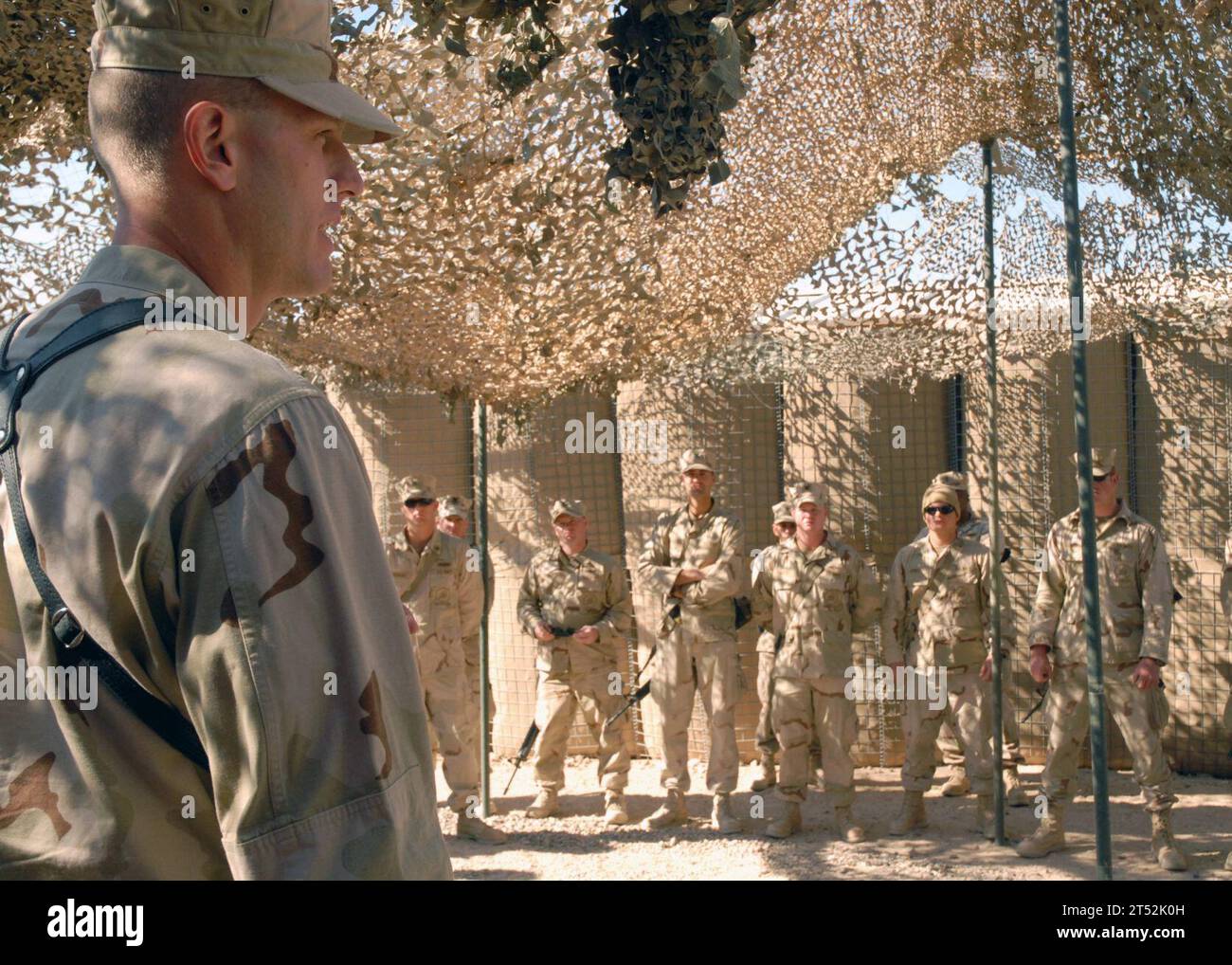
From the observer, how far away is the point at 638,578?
655 centimetres

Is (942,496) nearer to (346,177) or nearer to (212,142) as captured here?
(346,177)

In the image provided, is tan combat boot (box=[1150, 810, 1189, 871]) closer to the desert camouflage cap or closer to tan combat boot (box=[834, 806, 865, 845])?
tan combat boot (box=[834, 806, 865, 845])

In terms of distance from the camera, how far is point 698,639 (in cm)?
629

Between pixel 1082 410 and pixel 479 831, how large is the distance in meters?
3.76

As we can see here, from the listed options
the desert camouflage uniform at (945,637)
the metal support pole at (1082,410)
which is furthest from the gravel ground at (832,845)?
the metal support pole at (1082,410)

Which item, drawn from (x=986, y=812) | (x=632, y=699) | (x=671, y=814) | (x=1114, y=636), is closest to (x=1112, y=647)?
(x=1114, y=636)

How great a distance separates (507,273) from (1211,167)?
2.10m

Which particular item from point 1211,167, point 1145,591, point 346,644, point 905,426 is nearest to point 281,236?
point 346,644

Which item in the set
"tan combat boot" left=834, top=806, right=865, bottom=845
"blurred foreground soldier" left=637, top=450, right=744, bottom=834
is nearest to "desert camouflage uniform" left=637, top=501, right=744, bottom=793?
"blurred foreground soldier" left=637, top=450, right=744, bottom=834

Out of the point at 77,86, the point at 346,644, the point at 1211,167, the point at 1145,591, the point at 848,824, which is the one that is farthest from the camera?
the point at 848,824

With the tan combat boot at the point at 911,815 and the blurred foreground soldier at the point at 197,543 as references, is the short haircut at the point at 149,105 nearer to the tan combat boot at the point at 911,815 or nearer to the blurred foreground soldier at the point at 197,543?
the blurred foreground soldier at the point at 197,543

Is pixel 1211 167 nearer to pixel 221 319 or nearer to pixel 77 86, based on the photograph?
pixel 77 86

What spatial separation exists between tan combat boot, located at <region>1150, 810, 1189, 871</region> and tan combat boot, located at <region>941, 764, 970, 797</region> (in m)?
1.26

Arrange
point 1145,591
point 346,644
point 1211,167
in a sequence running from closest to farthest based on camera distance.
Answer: point 346,644 → point 1211,167 → point 1145,591
